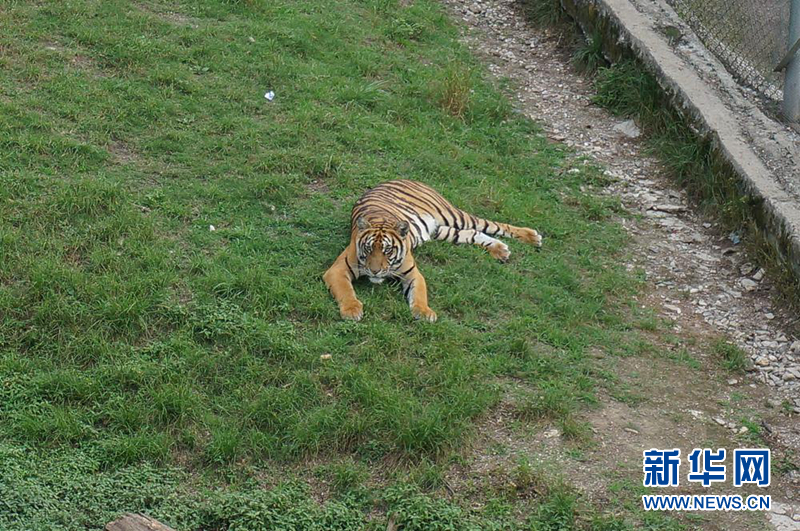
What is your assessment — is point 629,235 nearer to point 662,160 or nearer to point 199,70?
point 662,160

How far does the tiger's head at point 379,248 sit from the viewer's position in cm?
590

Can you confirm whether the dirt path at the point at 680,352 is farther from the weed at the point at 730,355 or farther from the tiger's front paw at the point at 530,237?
the tiger's front paw at the point at 530,237

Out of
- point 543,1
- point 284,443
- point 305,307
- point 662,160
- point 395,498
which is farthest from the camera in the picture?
point 543,1

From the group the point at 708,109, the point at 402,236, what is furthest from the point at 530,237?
the point at 708,109

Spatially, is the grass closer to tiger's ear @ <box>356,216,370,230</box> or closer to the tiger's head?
the tiger's head

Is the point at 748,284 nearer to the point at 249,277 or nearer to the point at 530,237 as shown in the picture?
the point at 530,237

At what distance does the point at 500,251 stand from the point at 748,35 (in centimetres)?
301

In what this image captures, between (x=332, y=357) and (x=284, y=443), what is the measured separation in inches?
25.8

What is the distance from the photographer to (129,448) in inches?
185

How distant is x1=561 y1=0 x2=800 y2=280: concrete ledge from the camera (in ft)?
20.9

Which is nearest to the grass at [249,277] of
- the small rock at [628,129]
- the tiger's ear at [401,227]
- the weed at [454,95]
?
the weed at [454,95]

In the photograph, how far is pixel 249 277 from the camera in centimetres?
577

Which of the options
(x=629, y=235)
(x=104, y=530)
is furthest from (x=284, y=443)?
(x=629, y=235)

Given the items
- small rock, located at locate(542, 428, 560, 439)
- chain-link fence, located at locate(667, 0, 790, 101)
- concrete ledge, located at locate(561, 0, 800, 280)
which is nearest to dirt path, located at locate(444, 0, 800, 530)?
small rock, located at locate(542, 428, 560, 439)
